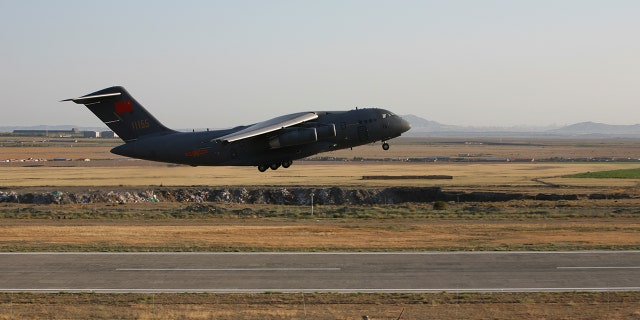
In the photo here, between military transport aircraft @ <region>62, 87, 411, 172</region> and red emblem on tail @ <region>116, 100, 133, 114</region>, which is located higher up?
red emblem on tail @ <region>116, 100, 133, 114</region>

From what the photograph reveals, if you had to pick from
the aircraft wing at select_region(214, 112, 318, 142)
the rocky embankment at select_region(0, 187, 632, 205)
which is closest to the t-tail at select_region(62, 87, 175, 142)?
the aircraft wing at select_region(214, 112, 318, 142)

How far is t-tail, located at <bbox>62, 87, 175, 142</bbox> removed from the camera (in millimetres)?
41594

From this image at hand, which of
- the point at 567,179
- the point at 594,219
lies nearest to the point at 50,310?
the point at 594,219

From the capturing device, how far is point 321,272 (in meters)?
32.0

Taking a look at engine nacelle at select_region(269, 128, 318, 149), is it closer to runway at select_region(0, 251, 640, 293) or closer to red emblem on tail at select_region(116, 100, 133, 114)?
runway at select_region(0, 251, 640, 293)

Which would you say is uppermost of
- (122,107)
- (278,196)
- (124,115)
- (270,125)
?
(122,107)

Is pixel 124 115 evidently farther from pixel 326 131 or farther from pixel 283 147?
pixel 326 131

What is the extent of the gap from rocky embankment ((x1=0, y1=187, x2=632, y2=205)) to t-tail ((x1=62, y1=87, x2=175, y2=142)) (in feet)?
87.2

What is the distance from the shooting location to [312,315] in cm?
2434

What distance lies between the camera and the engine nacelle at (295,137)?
127 ft

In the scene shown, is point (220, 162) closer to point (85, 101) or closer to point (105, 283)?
point (85, 101)

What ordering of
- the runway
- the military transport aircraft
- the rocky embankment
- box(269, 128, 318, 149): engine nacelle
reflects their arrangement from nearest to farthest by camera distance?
1. the runway
2. box(269, 128, 318, 149): engine nacelle
3. the military transport aircraft
4. the rocky embankment

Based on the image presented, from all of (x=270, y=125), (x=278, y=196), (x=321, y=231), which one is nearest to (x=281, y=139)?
(x=270, y=125)

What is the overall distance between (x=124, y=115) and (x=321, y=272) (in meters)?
16.0
